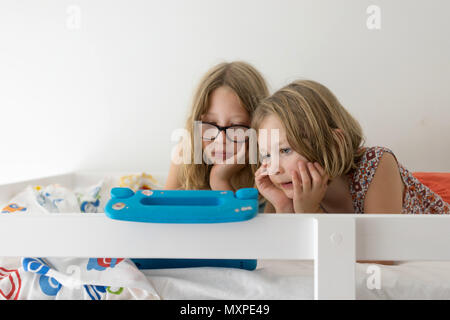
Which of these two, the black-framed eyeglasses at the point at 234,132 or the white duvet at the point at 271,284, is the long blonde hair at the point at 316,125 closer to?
the black-framed eyeglasses at the point at 234,132

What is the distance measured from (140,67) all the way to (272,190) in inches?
17.6

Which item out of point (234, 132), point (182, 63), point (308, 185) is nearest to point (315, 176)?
point (308, 185)

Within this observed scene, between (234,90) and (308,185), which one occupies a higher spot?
(234,90)

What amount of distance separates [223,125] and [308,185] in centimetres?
17

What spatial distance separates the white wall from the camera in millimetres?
706

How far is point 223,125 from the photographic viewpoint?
22.4 inches

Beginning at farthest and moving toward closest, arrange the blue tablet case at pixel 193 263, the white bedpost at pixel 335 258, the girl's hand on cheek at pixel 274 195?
the girl's hand on cheek at pixel 274 195, the blue tablet case at pixel 193 263, the white bedpost at pixel 335 258

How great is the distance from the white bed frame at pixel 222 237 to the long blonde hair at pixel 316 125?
201 mm

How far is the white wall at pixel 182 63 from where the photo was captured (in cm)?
71

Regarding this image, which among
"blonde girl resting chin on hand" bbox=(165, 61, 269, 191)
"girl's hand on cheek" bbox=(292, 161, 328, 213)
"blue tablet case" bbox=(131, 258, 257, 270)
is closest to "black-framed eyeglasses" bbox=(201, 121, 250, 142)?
"blonde girl resting chin on hand" bbox=(165, 61, 269, 191)

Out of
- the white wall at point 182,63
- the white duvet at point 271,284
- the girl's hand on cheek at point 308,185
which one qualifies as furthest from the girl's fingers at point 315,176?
the white wall at point 182,63

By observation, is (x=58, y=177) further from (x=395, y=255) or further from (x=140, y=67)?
(x=395, y=255)

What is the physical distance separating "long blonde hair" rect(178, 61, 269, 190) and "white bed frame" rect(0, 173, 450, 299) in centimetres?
30

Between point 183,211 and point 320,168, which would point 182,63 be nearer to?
point 320,168
